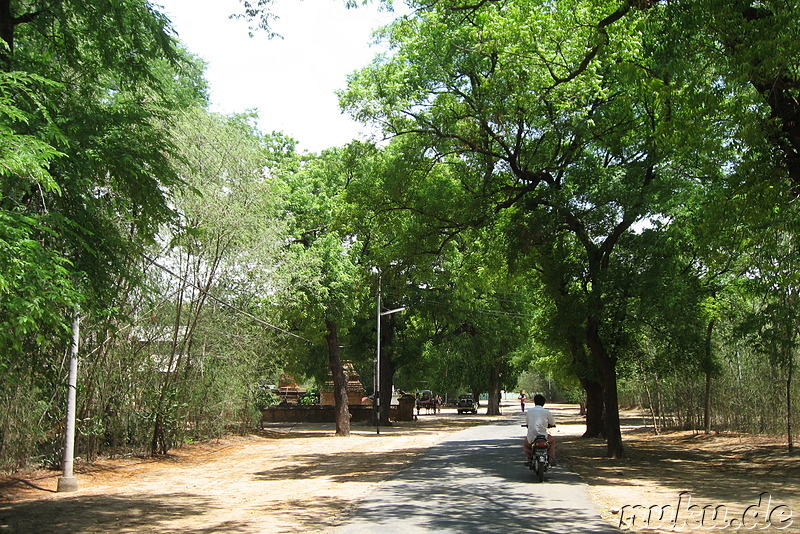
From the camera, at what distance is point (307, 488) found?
13.4m

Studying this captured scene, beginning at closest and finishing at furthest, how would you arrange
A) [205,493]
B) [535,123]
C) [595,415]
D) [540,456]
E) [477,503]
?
[477,503]
[540,456]
[205,493]
[535,123]
[595,415]

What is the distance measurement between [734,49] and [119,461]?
16.5 metres

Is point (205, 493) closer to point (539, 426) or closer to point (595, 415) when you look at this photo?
point (539, 426)

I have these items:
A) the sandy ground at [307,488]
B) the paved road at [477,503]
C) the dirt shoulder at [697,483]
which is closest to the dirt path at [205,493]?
the sandy ground at [307,488]

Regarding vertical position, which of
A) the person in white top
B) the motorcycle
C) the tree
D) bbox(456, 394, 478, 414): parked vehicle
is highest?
the tree

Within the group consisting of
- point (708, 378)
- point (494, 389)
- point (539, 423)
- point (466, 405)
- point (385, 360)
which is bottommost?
point (466, 405)

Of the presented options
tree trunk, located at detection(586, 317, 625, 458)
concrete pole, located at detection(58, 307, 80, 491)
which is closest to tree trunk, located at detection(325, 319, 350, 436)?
tree trunk, located at detection(586, 317, 625, 458)

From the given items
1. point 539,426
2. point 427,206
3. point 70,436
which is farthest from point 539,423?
point 70,436

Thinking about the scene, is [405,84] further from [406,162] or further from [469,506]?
[469,506]

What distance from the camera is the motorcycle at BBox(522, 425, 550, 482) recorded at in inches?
512

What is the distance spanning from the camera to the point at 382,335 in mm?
37969

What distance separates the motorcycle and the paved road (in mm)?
231

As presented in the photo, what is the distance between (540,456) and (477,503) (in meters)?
2.78

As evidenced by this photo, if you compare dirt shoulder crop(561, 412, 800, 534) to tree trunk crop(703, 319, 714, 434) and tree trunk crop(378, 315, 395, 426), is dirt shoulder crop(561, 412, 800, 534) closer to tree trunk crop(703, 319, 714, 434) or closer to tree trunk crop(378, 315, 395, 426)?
tree trunk crop(703, 319, 714, 434)
